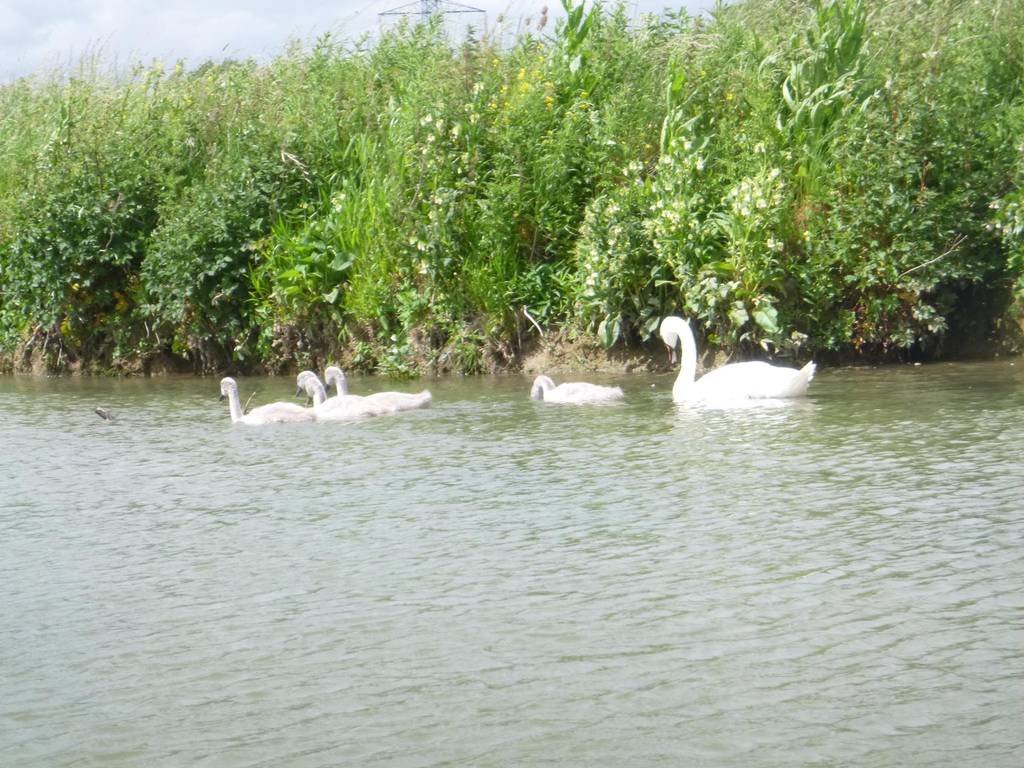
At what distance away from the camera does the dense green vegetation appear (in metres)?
15.0

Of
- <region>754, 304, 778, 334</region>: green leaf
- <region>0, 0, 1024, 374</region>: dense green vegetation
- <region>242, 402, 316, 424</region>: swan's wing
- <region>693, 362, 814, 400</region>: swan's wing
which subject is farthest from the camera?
<region>0, 0, 1024, 374</region>: dense green vegetation

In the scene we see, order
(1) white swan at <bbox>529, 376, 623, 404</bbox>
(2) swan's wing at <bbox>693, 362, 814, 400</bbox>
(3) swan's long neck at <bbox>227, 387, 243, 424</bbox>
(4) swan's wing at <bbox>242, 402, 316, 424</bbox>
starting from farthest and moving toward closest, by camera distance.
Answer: (1) white swan at <bbox>529, 376, 623, 404</bbox>, (3) swan's long neck at <bbox>227, 387, 243, 424</bbox>, (4) swan's wing at <bbox>242, 402, 316, 424</bbox>, (2) swan's wing at <bbox>693, 362, 814, 400</bbox>

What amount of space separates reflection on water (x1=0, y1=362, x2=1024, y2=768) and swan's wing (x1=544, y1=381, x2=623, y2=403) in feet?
5.53

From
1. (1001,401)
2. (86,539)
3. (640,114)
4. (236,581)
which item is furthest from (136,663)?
(640,114)

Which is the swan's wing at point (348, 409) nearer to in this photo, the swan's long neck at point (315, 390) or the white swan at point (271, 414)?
the white swan at point (271, 414)

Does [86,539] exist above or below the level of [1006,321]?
below

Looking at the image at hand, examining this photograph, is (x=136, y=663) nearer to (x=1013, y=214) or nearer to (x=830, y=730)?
(x=830, y=730)

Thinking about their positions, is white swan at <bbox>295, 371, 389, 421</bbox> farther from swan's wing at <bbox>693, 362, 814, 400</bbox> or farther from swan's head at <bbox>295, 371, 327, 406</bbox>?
swan's wing at <bbox>693, 362, 814, 400</bbox>

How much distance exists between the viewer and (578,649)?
5.71m

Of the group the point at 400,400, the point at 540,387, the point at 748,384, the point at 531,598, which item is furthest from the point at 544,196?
the point at 531,598

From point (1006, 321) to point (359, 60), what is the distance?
8925 millimetres

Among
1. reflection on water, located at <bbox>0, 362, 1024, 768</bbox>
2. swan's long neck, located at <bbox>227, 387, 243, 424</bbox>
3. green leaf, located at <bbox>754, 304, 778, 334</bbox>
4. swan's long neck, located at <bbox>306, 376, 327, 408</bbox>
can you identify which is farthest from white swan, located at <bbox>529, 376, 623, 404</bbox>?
swan's long neck, located at <bbox>227, 387, 243, 424</bbox>

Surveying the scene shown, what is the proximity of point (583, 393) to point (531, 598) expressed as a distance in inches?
268

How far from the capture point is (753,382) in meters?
12.6
